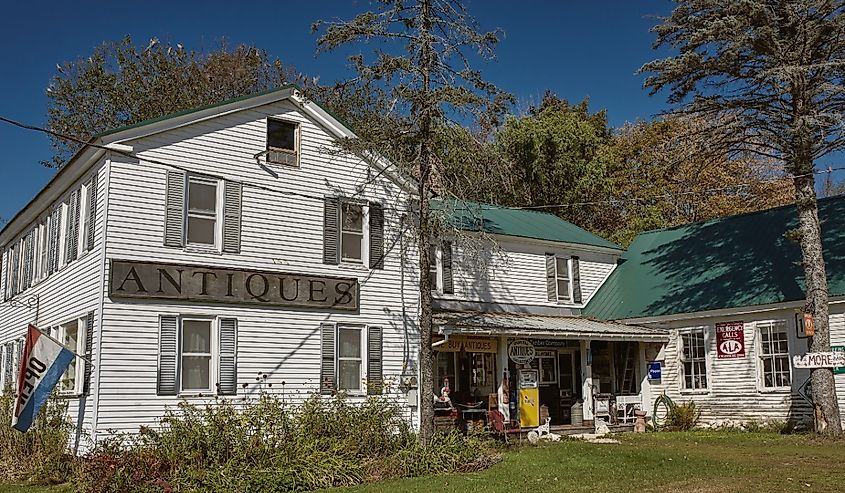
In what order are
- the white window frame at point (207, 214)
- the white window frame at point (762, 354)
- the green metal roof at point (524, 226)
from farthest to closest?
the green metal roof at point (524, 226) → the white window frame at point (762, 354) → the white window frame at point (207, 214)

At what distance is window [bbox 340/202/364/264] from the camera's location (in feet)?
67.4

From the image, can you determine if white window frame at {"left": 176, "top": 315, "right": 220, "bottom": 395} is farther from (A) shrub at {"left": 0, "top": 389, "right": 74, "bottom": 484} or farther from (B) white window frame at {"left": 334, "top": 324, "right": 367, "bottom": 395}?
(B) white window frame at {"left": 334, "top": 324, "right": 367, "bottom": 395}

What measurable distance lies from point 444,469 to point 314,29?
911 centimetres

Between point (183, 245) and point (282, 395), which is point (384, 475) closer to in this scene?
point (282, 395)

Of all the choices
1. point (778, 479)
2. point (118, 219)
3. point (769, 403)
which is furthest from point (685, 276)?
point (118, 219)

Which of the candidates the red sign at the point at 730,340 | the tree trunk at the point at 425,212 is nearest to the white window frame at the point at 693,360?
the red sign at the point at 730,340

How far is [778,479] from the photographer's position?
14.3 m

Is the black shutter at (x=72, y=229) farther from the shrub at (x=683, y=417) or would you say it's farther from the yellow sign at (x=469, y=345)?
the shrub at (x=683, y=417)

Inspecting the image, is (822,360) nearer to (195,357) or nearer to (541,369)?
(541,369)

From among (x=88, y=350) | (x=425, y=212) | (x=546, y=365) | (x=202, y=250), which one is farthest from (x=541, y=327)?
(x=88, y=350)

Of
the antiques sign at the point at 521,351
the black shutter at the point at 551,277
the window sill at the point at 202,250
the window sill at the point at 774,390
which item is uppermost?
the black shutter at the point at 551,277

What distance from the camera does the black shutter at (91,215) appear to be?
1792 cm

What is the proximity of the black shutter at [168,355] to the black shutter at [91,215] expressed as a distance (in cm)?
232

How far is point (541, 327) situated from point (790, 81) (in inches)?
355
